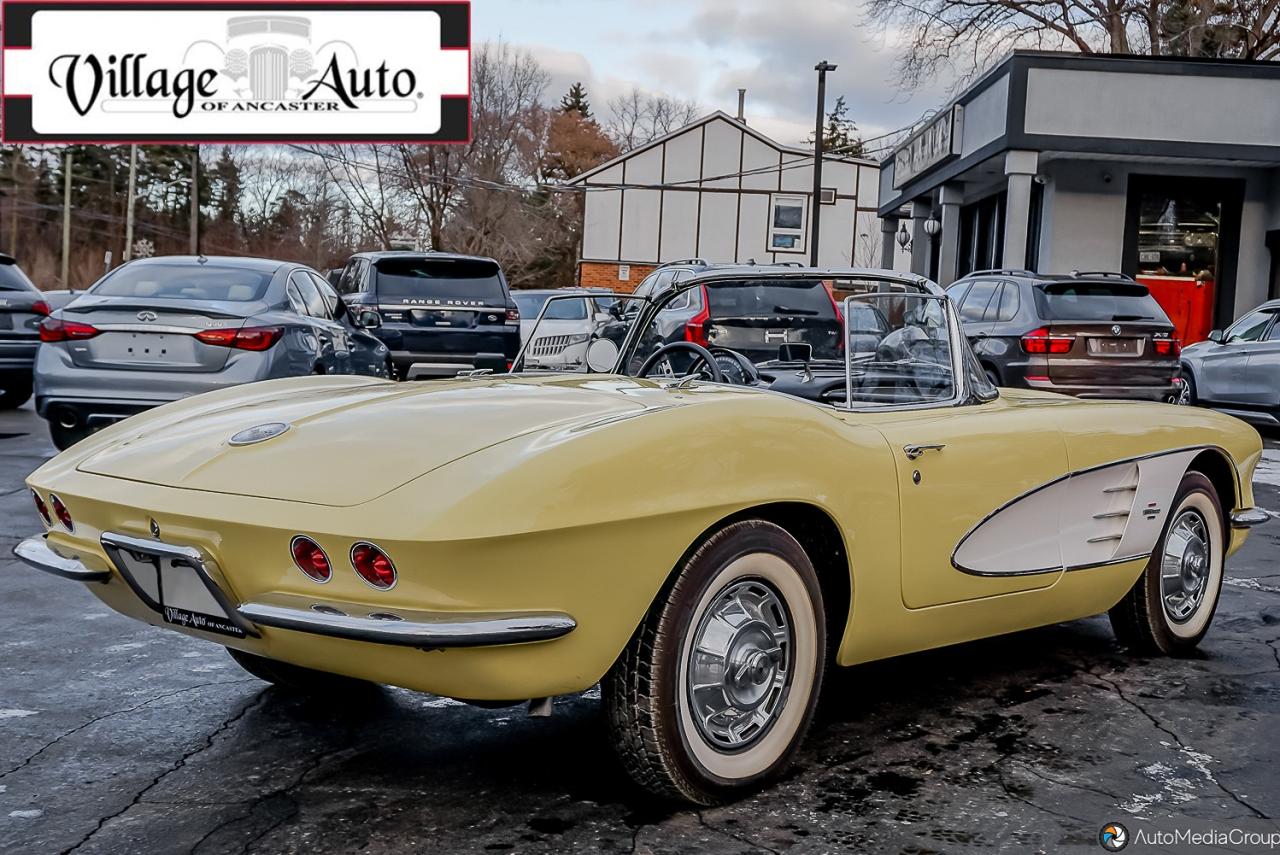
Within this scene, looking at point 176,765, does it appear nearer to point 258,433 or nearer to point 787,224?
point 258,433

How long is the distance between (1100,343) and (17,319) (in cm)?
998

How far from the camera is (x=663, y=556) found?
2.96m

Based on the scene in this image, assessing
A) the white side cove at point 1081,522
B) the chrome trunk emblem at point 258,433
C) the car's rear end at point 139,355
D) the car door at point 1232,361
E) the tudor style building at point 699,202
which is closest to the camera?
the chrome trunk emblem at point 258,433

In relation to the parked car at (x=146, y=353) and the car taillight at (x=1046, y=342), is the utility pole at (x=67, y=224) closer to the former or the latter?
the car taillight at (x=1046, y=342)

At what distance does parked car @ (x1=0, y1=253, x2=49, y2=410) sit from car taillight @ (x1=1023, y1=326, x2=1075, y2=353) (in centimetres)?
905

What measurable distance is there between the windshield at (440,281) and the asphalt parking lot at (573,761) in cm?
991

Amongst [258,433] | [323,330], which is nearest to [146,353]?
[323,330]

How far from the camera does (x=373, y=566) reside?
9.07 feet

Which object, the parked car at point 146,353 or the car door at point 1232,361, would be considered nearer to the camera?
the parked car at point 146,353

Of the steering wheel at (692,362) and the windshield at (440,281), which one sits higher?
the windshield at (440,281)

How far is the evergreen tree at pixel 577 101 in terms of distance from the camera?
9156cm

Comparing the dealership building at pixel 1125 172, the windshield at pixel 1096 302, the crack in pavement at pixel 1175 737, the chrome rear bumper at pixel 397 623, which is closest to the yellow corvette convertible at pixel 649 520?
the chrome rear bumper at pixel 397 623

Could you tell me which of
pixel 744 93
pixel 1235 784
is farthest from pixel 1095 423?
pixel 744 93

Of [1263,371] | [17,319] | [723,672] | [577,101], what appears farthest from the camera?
[577,101]
